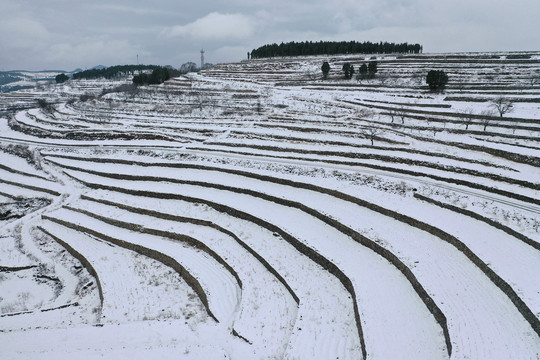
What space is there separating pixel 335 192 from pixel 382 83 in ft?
163

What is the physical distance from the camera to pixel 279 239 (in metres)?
17.4

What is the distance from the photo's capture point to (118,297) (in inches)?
580

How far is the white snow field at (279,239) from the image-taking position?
1123 centimetres

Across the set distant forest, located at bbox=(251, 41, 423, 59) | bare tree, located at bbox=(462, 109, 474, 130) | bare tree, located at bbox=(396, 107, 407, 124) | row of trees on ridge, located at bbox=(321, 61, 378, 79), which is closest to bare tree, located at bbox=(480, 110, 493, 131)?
bare tree, located at bbox=(462, 109, 474, 130)

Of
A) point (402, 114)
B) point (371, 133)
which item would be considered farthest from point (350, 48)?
point (371, 133)

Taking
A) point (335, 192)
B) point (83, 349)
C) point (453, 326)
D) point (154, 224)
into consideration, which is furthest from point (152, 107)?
point (453, 326)

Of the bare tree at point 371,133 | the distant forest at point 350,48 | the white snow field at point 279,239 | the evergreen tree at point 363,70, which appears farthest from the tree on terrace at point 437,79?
the distant forest at point 350,48

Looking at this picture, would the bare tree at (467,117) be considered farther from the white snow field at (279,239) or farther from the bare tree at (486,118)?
the bare tree at (486,118)

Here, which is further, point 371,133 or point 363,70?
point 363,70

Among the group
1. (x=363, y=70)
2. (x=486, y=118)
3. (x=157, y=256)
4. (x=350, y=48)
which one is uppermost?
(x=350, y=48)

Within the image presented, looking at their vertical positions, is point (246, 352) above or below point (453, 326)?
below

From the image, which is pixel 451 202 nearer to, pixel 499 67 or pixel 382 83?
pixel 382 83

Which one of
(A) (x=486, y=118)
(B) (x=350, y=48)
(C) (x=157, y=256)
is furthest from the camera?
(B) (x=350, y=48)

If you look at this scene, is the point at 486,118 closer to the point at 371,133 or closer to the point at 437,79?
the point at 371,133
